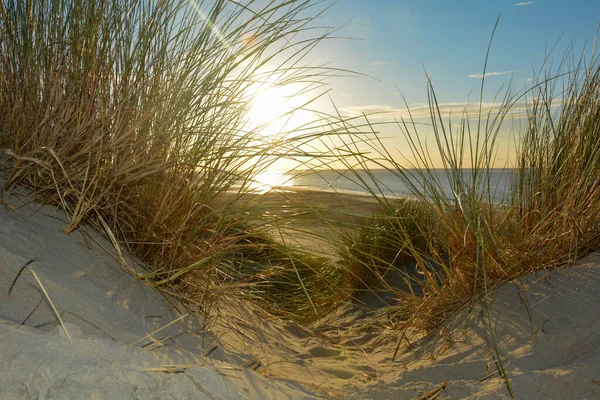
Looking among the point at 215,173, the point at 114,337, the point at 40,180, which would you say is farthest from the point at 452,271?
the point at 40,180

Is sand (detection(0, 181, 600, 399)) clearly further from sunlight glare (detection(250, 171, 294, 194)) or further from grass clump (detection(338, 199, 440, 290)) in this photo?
grass clump (detection(338, 199, 440, 290))

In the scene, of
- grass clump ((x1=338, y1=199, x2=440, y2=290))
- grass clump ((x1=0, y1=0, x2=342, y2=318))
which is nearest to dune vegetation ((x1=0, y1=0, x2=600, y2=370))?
grass clump ((x1=0, y1=0, x2=342, y2=318))

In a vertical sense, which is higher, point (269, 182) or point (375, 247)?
point (269, 182)

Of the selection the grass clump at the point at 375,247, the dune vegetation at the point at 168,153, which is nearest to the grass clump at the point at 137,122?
the dune vegetation at the point at 168,153

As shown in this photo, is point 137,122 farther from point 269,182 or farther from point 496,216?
point 496,216

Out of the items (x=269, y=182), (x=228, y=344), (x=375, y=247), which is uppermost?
(x=269, y=182)

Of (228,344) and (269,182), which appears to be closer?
(228,344)

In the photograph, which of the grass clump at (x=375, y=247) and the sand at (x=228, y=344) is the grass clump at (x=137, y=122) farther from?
the grass clump at (x=375, y=247)

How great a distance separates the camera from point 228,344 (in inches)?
70.5

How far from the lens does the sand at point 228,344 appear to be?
1.11 meters

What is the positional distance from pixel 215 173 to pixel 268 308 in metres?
0.88

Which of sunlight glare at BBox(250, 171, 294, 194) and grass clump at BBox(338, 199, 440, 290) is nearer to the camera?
sunlight glare at BBox(250, 171, 294, 194)

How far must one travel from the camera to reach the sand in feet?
3.65

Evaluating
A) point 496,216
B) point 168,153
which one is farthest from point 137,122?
point 496,216
